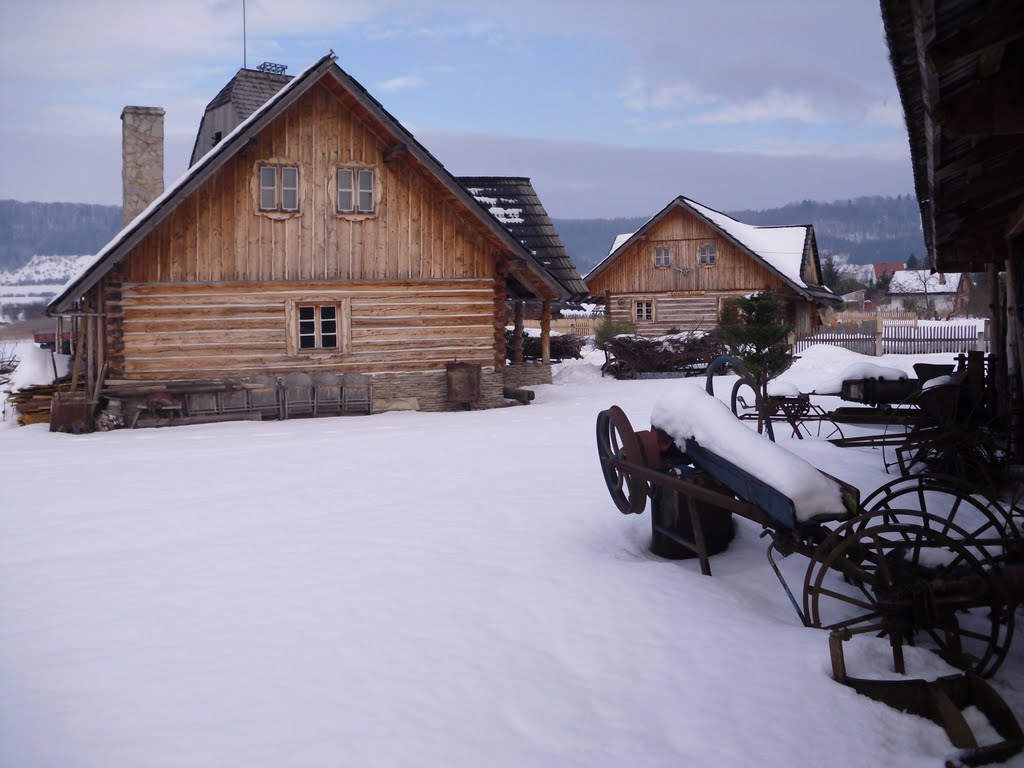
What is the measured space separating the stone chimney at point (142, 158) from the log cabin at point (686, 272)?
1976cm

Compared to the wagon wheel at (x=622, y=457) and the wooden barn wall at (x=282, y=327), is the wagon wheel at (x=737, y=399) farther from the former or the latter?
the wooden barn wall at (x=282, y=327)

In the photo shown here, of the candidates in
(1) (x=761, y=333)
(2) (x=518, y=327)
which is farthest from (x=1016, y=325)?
(2) (x=518, y=327)

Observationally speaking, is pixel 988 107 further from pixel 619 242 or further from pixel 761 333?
pixel 619 242

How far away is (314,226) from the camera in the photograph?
1725cm

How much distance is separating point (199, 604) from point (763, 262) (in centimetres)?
3069

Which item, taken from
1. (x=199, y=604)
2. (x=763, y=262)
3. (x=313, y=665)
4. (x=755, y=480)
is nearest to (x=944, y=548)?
(x=755, y=480)

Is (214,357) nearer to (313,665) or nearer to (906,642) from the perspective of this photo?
(313,665)

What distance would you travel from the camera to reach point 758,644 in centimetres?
564

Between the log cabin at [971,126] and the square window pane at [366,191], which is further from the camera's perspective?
the square window pane at [366,191]

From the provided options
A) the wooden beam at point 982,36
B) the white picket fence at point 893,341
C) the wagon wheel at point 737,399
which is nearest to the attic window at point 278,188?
the wagon wheel at point 737,399

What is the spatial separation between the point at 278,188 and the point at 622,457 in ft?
38.5

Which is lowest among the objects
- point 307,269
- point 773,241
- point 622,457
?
point 622,457

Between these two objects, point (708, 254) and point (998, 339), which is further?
point (708, 254)

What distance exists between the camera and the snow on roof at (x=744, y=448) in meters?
5.77
